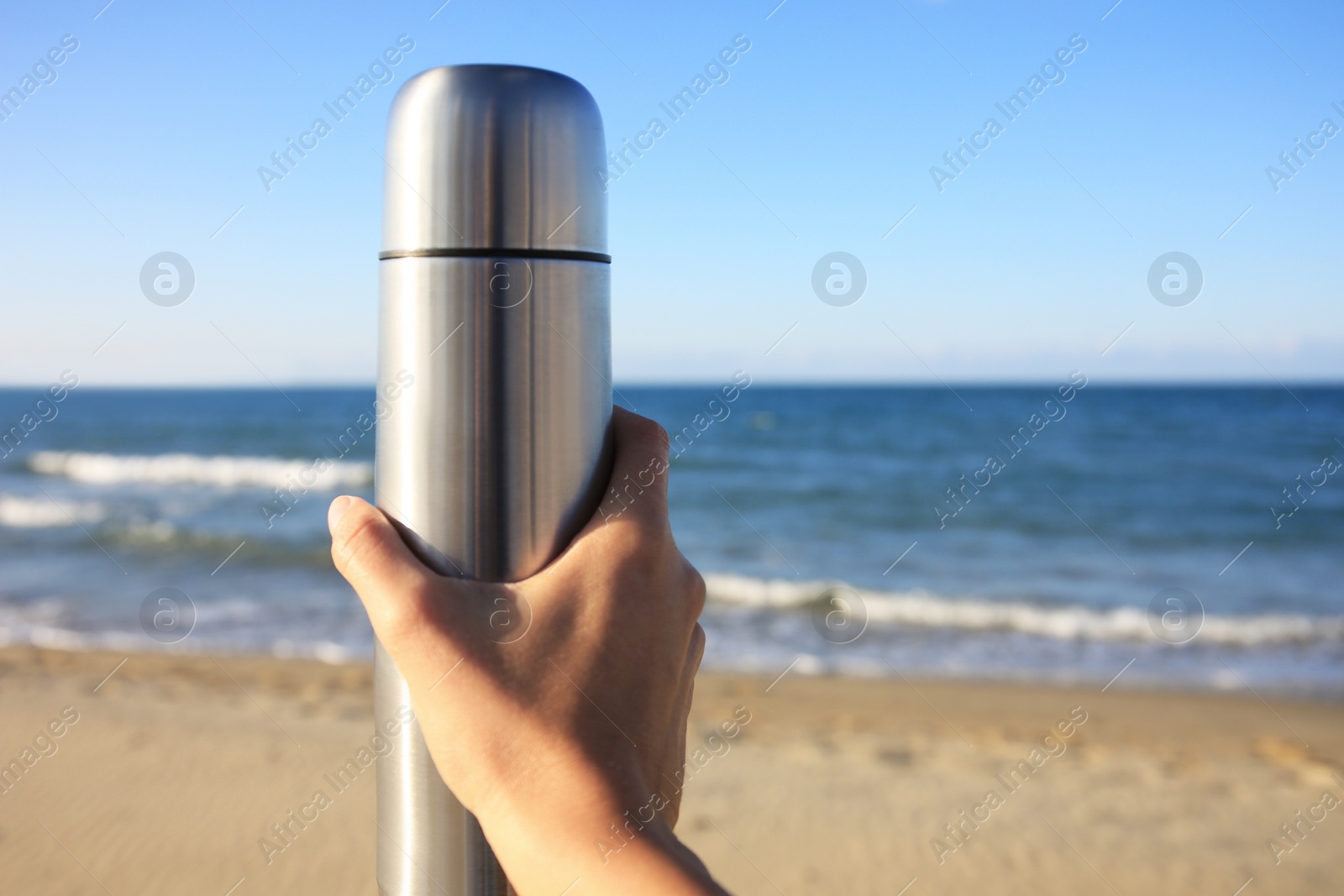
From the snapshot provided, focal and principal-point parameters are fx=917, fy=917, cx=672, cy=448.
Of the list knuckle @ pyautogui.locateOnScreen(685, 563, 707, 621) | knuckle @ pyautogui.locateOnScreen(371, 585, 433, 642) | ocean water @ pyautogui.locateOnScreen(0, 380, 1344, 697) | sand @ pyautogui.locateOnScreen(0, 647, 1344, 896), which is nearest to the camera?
knuckle @ pyautogui.locateOnScreen(371, 585, 433, 642)

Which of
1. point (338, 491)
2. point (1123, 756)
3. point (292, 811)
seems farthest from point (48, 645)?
point (338, 491)

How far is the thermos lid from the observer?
43 centimetres

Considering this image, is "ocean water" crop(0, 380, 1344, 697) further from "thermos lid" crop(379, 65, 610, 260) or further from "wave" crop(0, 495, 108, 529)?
"thermos lid" crop(379, 65, 610, 260)

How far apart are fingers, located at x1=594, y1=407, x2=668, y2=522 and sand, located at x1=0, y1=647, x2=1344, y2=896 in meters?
3.22

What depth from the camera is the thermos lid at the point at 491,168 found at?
1.40 ft

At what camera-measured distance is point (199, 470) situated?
19.2 m

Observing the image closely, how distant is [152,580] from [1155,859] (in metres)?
8.26

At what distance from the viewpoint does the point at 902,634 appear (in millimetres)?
6828

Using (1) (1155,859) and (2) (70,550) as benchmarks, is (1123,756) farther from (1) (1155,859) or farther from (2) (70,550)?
(2) (70,550)

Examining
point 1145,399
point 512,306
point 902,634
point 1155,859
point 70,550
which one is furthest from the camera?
point 1145,399

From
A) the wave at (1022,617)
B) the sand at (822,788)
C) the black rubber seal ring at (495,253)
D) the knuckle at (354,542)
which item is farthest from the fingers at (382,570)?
the wave at (1022,617)

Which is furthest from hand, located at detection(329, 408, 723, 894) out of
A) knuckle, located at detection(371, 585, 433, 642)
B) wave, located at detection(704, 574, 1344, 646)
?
wave, located at detection(704, 574, 1344, 646)

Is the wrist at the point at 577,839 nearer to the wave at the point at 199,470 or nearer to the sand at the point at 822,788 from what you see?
the sand at the point at 822,788

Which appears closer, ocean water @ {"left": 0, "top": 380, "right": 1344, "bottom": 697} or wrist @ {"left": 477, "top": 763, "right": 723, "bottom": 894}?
wrist @ {"left": 477, "top": 763, "right": 723, "bottom": 894}
